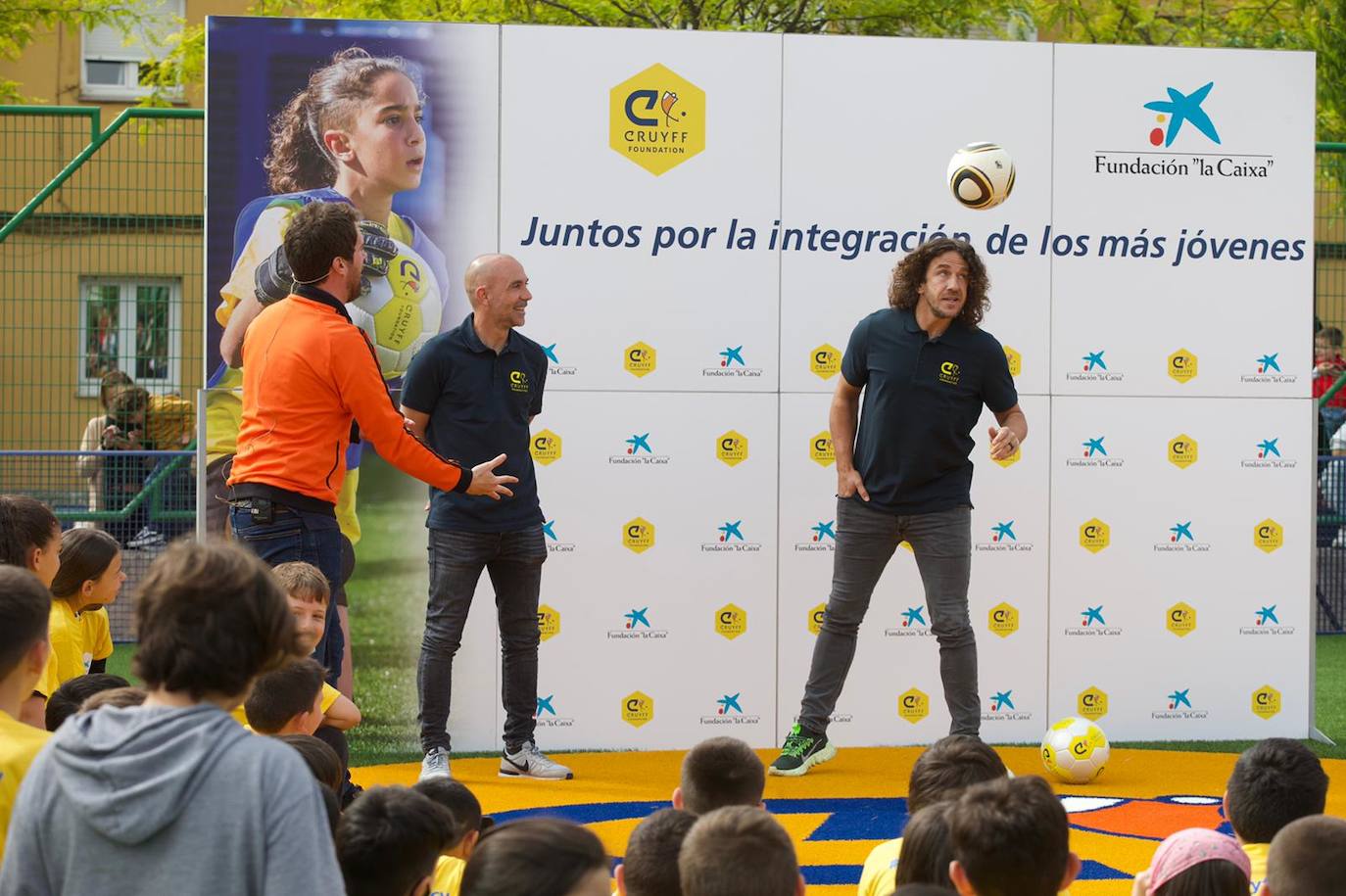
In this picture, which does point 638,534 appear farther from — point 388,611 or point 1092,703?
point 1092,703

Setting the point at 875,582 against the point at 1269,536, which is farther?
the point at 1269,536

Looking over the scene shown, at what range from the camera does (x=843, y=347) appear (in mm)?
6742

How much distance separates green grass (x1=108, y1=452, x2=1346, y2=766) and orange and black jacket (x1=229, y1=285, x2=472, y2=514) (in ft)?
5.06

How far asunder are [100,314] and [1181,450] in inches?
225

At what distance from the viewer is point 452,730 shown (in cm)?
659

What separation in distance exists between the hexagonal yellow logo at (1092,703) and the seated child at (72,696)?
4277mm

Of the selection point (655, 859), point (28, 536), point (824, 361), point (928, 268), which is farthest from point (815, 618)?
point (655, 859)

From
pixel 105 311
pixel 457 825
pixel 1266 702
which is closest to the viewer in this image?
pixel 457 825

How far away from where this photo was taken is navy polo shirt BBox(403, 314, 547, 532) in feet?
19.3

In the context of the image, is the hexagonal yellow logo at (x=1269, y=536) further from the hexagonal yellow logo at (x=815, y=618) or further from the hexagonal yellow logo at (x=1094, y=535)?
the hexagonal yellow logo at (x=815, y=618)

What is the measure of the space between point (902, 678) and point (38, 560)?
3.81 metres

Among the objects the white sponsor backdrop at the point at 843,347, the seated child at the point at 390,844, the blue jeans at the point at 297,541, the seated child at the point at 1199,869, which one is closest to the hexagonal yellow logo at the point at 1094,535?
the white sponsor backdrop at the point at 843,347

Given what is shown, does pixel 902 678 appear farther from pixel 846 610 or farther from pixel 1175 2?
pixel 1175 2

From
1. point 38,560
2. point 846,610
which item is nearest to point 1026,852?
point 38,560
